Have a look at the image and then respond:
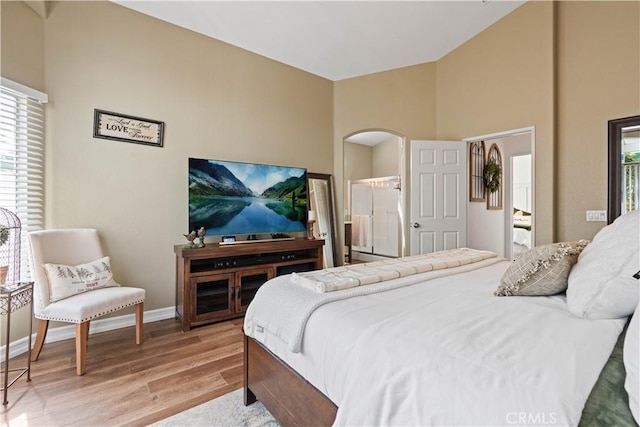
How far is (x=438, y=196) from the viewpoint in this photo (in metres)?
4.07

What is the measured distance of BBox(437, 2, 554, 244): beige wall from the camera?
3.19 m

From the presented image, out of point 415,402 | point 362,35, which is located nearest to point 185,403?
point 415,402

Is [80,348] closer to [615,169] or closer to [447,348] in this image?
[447,348]

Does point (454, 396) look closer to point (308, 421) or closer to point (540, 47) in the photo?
point (308, 421)

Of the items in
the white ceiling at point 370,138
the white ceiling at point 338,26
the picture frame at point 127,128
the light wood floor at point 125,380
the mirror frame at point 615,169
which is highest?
the white ceiling at point 338,26

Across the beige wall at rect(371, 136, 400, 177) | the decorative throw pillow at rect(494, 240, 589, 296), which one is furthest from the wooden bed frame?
the beige wall at rect(371, 136, 400, 177)

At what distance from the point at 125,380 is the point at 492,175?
5716 millimetres

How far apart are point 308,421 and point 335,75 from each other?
4279 millimetres

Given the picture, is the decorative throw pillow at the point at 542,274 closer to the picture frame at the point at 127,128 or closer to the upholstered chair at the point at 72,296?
the upholstered chair at the point at 72,296

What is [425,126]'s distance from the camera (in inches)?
169

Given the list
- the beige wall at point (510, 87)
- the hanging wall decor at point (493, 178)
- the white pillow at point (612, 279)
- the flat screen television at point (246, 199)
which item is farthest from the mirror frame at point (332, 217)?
the white pillow at point (612, 279)

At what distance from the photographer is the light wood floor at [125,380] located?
1641mm

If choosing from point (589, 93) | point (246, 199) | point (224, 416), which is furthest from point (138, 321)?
point (589, 93)

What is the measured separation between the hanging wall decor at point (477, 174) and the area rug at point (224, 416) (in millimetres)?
4704
